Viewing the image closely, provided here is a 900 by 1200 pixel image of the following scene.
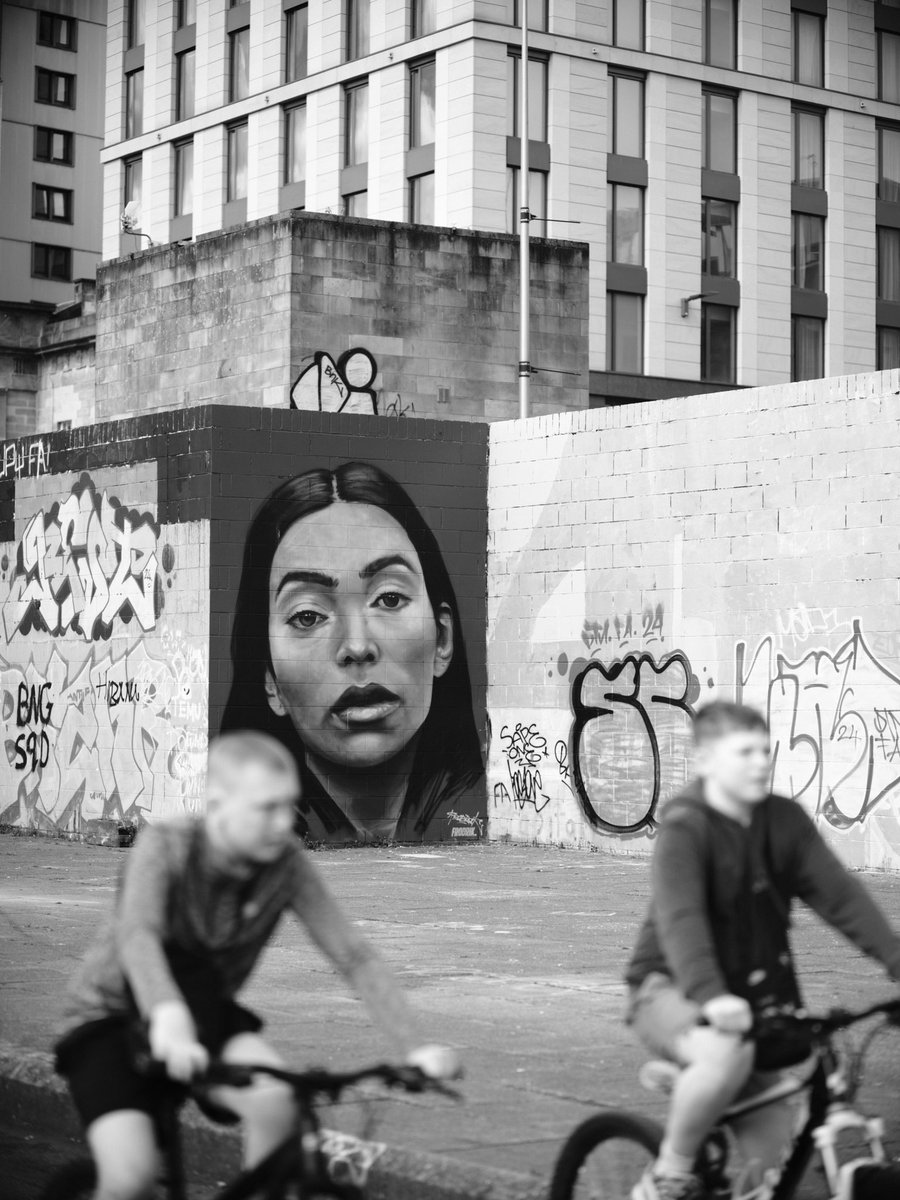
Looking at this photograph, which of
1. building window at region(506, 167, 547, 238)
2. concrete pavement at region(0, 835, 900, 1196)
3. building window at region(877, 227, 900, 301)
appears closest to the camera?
concrete pavement at region(0, 835, 900, 1196)

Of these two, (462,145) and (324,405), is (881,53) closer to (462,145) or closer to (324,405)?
(462,145)

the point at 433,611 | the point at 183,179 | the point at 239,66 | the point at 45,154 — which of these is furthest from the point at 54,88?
the point at 433,611

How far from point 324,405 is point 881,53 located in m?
34.1

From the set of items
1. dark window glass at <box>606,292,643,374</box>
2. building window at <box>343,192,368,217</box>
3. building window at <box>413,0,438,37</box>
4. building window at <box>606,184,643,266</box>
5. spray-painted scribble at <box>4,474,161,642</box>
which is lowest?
spray-painted scribble at <box>4,474,161,642</box>

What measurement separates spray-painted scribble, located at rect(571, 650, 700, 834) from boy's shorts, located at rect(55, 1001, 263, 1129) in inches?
478

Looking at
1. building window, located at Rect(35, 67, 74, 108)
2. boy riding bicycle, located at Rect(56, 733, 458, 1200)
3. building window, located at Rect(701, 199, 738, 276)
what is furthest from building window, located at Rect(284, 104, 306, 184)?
boy riding bicycle, located at Rect(56, 733, 458, 1200)

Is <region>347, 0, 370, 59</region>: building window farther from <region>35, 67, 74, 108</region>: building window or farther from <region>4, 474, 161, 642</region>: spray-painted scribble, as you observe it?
<region>4, 474, 161, 642</region>: spray-painted scribble

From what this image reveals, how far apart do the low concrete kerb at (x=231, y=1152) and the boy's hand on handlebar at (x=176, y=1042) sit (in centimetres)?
201

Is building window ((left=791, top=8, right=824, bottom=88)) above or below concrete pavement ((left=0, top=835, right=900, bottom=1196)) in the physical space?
above

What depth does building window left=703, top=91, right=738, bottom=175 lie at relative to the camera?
48188mm

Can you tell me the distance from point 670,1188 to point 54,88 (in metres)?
66.6

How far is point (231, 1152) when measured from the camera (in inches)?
267

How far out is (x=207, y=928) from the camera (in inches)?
176

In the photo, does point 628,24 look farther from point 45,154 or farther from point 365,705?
point 365,705
